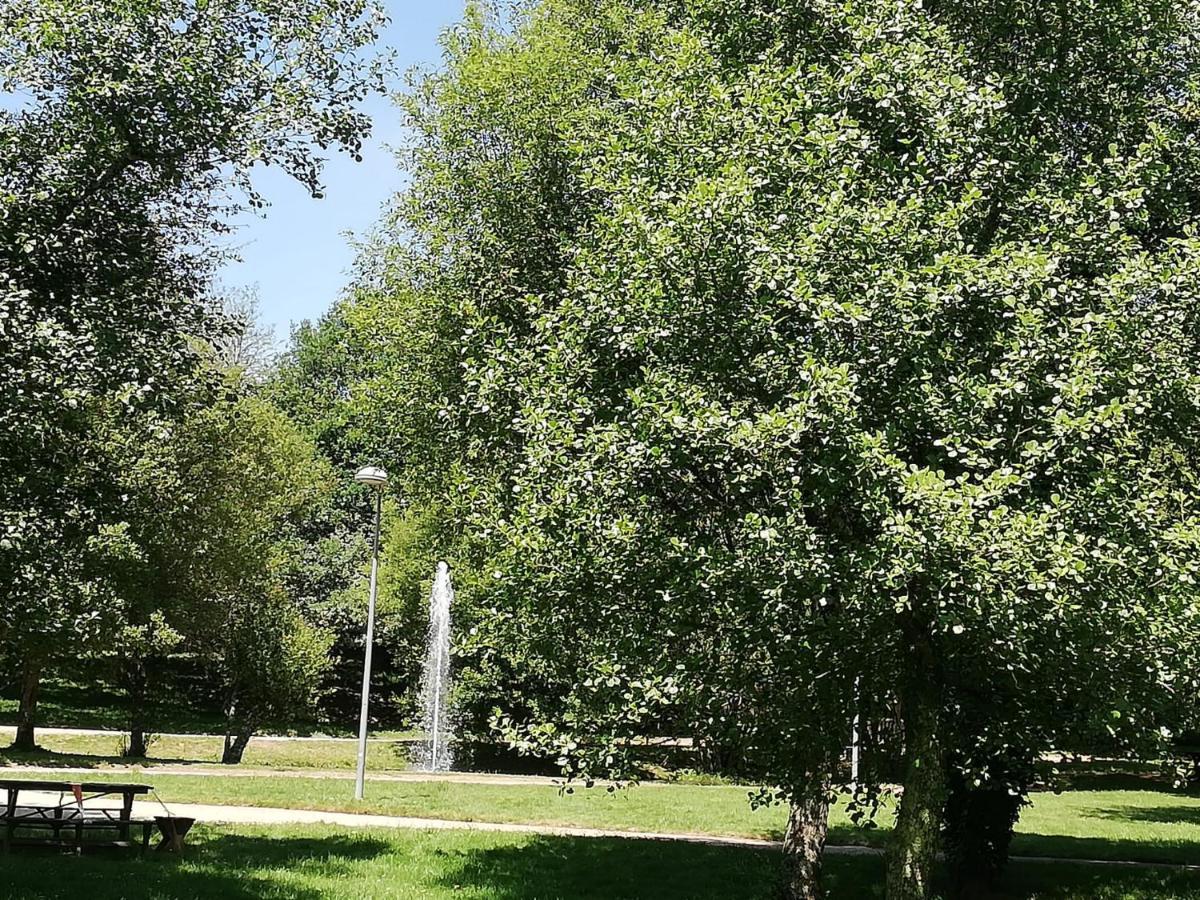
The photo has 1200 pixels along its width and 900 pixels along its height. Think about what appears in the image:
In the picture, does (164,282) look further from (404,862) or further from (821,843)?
(821,843)

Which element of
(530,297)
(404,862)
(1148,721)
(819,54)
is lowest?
(404,862)

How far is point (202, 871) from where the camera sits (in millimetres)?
10742

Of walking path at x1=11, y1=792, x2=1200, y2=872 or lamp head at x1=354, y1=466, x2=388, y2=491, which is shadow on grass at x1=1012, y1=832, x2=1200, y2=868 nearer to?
walking path at x1=11, y1=792, x2=1200, y2=872

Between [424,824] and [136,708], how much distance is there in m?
14.5

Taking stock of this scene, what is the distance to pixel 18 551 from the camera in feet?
32.6

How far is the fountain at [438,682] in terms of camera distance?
1233 inches

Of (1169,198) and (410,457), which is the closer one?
(1169,198)

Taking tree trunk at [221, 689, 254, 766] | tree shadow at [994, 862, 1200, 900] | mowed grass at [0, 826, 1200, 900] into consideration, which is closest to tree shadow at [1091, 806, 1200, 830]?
tree shadow at [994, 862, 1200, 900]

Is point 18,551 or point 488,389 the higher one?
point 488,389

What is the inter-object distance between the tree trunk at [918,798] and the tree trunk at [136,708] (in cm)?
2126

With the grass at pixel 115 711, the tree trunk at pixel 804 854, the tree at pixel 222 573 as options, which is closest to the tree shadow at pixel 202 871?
the tree trunk at pixel 804 854

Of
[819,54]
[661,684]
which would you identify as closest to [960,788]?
[661,684]

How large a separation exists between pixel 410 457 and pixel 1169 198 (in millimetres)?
10519

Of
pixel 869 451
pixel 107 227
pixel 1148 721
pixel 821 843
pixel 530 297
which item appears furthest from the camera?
pixel 821 843
